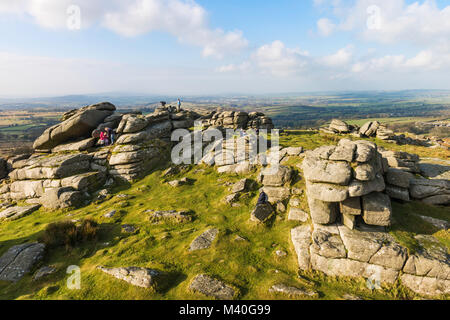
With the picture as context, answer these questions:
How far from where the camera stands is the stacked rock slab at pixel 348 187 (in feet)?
44.8

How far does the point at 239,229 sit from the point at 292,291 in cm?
631

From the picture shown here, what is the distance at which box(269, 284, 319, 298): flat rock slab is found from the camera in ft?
34.0

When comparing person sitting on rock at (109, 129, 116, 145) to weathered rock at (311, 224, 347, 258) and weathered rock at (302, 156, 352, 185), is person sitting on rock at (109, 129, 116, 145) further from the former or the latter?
weathered rock at (311, 224, 347, 258)

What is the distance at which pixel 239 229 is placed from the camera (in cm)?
1625

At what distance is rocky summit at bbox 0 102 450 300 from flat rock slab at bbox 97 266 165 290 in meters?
0.06

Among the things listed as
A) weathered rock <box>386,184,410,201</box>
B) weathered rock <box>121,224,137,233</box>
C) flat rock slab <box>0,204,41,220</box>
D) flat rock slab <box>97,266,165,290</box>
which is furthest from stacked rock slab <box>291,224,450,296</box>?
flat rock slab <box>0,204,41,220</box>

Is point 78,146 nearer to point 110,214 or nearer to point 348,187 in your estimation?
point 110,214

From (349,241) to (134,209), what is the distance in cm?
1870

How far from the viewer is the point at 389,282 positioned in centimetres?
1153

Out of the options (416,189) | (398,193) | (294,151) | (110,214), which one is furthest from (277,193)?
(110,214)

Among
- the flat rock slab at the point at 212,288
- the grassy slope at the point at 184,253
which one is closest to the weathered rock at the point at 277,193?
the grassy slope at the point at 184,253

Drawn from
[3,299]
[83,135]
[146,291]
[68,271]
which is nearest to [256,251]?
[146,291]

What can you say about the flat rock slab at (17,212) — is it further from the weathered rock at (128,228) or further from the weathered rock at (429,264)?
the weathered rock at (429,264)
